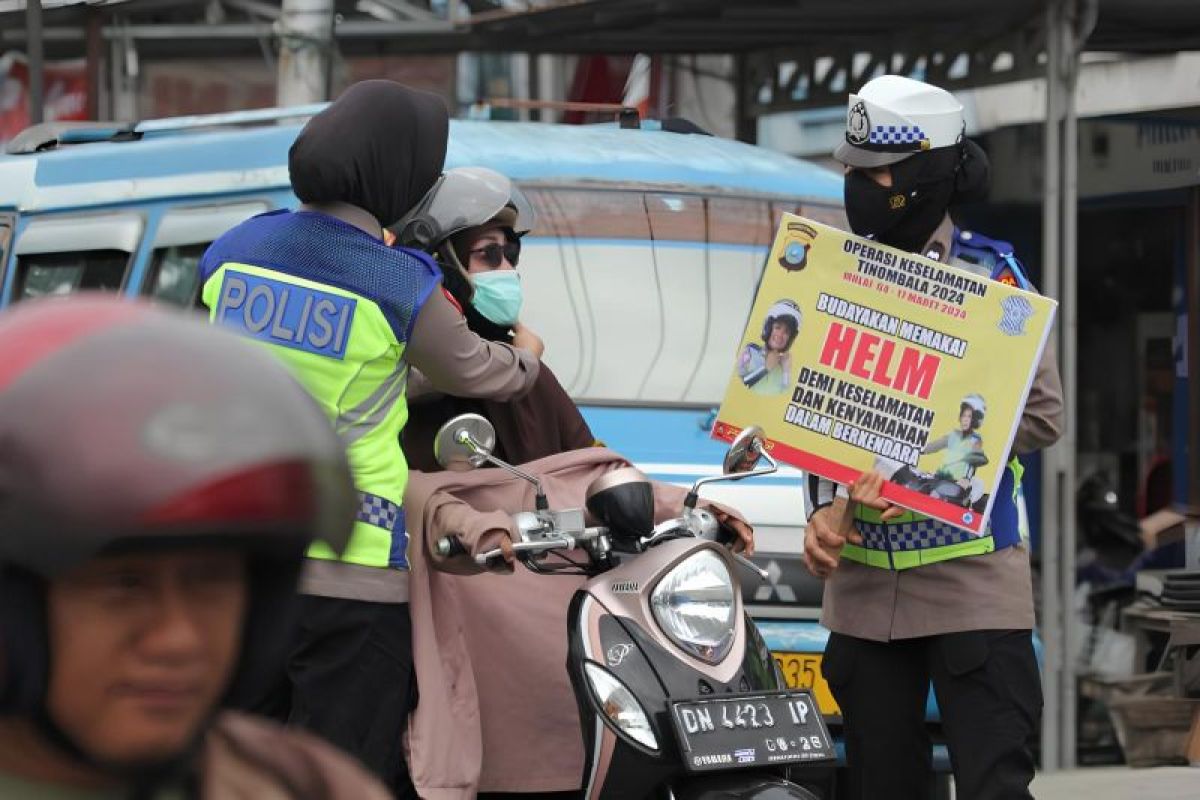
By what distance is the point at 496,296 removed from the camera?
5.09 m

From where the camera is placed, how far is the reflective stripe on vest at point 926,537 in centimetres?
480

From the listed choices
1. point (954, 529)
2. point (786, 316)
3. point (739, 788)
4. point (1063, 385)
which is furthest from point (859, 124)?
point (1063, 385)

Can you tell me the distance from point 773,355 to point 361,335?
101cm

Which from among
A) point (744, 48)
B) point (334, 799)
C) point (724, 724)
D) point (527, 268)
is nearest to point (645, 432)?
point (527, 268)

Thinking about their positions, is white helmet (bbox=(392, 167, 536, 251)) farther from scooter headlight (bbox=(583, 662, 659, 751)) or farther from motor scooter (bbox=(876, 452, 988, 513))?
scooter headlight (bbox=(583, 662, 659, 751))

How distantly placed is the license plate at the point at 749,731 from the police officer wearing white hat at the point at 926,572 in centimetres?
48

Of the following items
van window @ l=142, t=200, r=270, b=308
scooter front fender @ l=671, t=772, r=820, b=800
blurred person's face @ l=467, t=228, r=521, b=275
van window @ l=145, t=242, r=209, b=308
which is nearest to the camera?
scooter front fender @ l=671, t=772, r=820, b=800

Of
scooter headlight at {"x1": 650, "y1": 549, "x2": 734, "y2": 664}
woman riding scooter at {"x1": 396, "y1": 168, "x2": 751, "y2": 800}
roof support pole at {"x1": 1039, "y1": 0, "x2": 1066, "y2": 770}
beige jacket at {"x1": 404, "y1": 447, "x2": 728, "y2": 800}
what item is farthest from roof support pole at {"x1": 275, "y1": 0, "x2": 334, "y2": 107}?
scooter headlight at {"x1": 650, "y1": 549, "x2": 734, "y2": 664}

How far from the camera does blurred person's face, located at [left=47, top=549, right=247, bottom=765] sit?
148cm

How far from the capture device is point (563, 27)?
12.1m

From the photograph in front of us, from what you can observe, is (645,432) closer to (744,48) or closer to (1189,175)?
(1189,175)

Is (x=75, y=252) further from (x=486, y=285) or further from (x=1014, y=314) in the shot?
(x=1014, y=314)

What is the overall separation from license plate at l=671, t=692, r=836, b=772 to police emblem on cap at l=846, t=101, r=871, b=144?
1160mm

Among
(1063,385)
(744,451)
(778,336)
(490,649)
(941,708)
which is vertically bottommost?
(1063,385)
